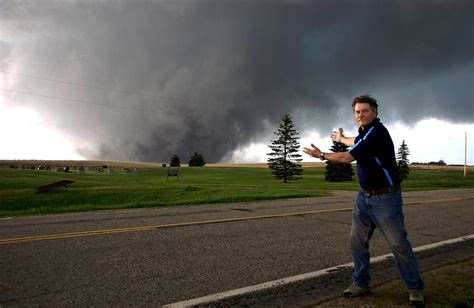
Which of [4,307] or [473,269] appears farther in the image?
[473,269]

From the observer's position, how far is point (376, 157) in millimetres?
3916

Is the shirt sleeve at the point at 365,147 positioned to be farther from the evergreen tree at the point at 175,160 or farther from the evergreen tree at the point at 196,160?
the evergreen tree at the point at 196,160

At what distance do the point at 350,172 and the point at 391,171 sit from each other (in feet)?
201

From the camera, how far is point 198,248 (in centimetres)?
604

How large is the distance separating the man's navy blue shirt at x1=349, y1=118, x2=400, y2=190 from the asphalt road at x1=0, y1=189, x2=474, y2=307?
5.65 feet

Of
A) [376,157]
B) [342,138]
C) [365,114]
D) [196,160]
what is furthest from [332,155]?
[196,160]

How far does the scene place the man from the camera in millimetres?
3873

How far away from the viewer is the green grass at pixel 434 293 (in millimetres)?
3771

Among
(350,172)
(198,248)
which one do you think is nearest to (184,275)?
(198,248)

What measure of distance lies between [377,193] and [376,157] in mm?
405

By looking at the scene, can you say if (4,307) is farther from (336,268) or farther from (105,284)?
(336,268)

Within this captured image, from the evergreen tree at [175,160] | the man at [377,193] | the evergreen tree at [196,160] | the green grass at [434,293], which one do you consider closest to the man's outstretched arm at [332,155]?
the man at [377,193]

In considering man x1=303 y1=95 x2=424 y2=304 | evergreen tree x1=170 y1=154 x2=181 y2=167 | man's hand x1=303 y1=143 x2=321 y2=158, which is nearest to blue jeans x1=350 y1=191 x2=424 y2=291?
man x1=303 y1=95 x2=424 y2=304

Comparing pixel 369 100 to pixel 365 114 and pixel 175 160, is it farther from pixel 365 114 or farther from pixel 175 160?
pixel 175 160
